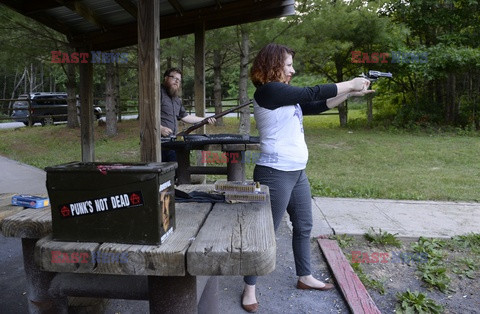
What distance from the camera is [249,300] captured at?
105 inches

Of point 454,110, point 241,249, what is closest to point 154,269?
point 241,249

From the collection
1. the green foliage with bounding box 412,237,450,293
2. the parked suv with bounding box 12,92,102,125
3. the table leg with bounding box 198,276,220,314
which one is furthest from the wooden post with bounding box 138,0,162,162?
the parked suv with bounding box 12,92,102,125

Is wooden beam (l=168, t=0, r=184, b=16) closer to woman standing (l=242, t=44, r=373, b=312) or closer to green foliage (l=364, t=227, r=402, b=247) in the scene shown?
woman standing (l=242, t=44, r=373, b=312)

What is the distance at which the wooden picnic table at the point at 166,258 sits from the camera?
1.29 metres

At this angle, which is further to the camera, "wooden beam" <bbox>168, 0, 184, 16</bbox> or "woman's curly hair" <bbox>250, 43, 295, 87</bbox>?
"wooden beam" <bbox>168, 0, 184, 16</bbox>

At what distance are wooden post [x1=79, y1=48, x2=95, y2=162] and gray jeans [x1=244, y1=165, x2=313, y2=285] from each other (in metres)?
3.03

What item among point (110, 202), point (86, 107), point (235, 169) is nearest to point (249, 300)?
point (110, 202)

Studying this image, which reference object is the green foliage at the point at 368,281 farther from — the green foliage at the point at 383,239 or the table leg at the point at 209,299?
the table leg at the point at 209,299

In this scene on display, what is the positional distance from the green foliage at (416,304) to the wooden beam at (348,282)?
8.8 inches

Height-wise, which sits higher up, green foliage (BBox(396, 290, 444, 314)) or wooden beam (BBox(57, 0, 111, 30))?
wooden beam (BBox(57, 0, 111, 30))

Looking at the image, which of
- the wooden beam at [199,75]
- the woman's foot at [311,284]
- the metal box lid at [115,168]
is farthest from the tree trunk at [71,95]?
the metal box lid at [115,168]

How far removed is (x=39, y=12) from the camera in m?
3.85

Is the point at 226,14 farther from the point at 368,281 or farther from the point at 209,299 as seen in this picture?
the point at 209,299

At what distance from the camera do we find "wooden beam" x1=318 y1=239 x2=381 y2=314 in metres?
2.62
